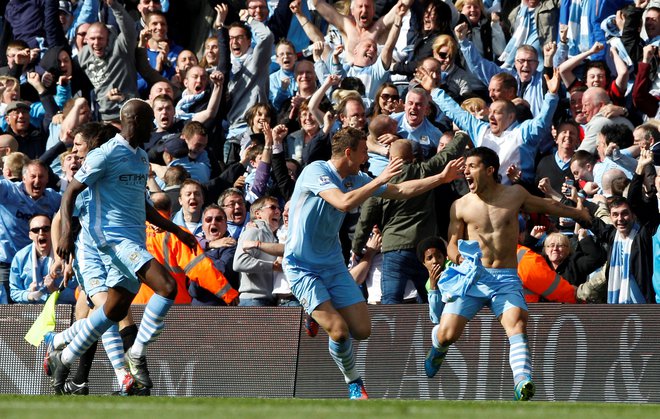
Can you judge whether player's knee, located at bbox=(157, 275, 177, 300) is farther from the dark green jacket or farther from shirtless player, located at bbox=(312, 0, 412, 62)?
shirtless player, located at bbox=(312, 0, 412, 62)

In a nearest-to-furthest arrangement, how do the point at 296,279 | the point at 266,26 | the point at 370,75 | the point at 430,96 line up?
the point at 296,279 < the point at 430,96 < the point at 370,75 < the point at 266,26

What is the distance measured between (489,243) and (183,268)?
367 cm

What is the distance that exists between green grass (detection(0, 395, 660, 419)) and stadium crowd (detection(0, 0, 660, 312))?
108 inches

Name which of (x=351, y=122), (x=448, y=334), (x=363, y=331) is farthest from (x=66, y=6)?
(x=448, y=334)

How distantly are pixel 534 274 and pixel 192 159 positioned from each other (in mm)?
5196

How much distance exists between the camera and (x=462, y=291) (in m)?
11.8

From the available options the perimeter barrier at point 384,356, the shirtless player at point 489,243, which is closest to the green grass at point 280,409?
the shirtless player at point 489,243

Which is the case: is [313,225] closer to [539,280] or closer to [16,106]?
[539,280]

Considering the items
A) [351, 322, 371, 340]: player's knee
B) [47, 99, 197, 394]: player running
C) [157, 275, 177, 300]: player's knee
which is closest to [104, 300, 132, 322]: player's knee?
[47, 99, 197, 394]: player running

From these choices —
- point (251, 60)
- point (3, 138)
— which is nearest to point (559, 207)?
point (251, 60)

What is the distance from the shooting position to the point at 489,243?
39.4ft

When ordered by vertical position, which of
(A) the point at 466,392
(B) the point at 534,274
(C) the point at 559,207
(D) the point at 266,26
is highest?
(D) the point at 266,26

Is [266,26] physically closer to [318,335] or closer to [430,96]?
[430,96]

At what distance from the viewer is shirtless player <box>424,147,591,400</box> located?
38.7 ft
